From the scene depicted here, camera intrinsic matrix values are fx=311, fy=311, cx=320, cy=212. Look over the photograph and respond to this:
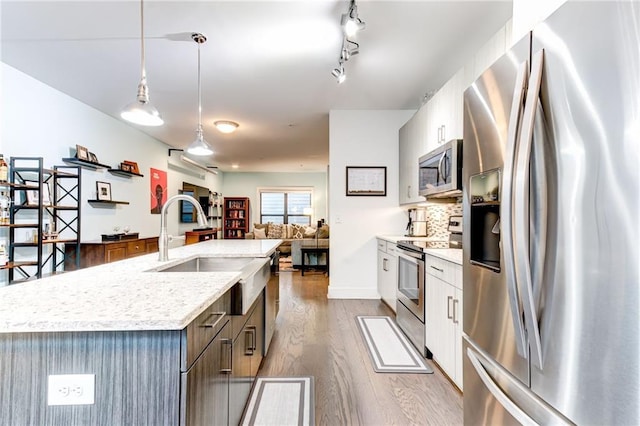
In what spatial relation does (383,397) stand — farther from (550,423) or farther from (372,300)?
(372,300)

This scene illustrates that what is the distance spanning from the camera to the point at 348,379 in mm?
2174

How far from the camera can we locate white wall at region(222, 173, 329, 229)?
1056 cm

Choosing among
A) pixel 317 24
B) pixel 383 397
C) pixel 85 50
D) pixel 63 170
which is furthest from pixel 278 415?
pixel 63 170

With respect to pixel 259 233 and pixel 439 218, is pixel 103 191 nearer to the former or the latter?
pixel 259 233

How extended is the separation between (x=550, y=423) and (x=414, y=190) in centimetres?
299

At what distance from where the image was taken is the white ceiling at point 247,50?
7.44 feet

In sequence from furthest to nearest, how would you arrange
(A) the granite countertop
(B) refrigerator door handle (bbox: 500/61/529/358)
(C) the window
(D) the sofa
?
(C) the window → (D) the sofa → (A) the granite countertop → (B) refrigerator door handle (bbox: 500/61/529/358)

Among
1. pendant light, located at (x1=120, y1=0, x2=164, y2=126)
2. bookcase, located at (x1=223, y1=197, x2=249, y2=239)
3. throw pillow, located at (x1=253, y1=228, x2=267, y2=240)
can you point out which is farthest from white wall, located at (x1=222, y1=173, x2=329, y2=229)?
pendant light, located at (x1=120, y1=0, x2=164, y2=126)

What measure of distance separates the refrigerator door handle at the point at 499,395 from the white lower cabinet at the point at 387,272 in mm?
2125

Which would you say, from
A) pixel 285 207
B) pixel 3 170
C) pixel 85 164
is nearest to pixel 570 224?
pixel 3 170

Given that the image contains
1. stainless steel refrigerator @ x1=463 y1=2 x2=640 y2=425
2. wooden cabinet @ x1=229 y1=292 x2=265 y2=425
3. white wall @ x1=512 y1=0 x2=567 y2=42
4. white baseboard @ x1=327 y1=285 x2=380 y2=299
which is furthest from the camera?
white baseboard @ x1=327 y1=285 x2=380 y2=299

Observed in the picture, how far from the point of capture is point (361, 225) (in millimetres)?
4410

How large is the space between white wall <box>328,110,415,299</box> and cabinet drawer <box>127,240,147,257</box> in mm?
2998

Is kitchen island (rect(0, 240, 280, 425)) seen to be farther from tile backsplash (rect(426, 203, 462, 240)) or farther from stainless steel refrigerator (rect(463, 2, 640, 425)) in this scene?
tile backsplash (rect(426, 203, 462, 240))
